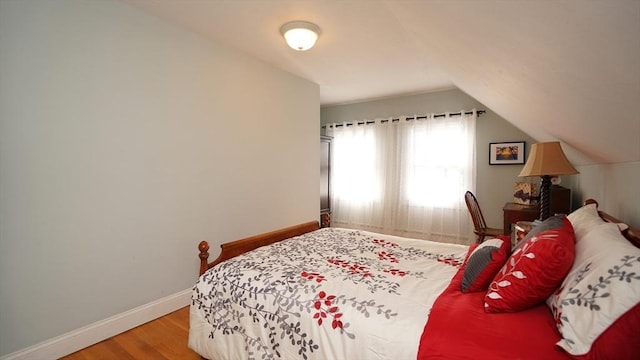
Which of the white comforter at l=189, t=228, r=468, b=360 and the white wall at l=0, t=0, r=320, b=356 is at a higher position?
the white wall at l=0, t=0, r=320, b=356

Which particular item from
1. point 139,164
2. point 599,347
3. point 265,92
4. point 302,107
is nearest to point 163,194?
point 139,164

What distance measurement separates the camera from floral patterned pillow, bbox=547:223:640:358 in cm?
81

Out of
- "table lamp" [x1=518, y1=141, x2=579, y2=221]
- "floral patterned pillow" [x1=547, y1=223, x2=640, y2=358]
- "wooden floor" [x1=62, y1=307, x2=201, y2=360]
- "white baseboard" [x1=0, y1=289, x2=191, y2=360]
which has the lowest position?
"wooden floor" [x1=62, y1=307, x2=201, y2=360]

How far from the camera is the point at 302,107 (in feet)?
12.9

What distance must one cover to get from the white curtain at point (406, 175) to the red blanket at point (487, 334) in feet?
11.1

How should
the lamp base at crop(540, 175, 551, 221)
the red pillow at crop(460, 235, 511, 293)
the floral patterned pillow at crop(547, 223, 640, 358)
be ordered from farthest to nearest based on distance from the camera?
the lamp base at crop(540, 175, 551, 221), the red pillow at crop(460, 235, 511, 293), the floral patterned pillow at crop(547, 223, 640, 358)

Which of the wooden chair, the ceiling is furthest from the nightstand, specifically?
the ceiling

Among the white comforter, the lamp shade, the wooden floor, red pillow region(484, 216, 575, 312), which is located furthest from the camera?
the lamp shade

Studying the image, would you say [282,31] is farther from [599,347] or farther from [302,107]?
[599,347]

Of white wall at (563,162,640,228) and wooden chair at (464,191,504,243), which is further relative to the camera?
wooden chair at (464,191,504,243)

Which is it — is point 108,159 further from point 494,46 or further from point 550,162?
point 550,162

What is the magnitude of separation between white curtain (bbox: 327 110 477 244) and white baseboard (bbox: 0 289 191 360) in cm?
325

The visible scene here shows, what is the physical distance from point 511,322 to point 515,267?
0.21 meters

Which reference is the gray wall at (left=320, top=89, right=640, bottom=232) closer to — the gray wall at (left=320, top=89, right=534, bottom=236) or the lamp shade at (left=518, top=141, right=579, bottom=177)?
the gray wall at (left=320, top=89, right=534, bottom=236)
